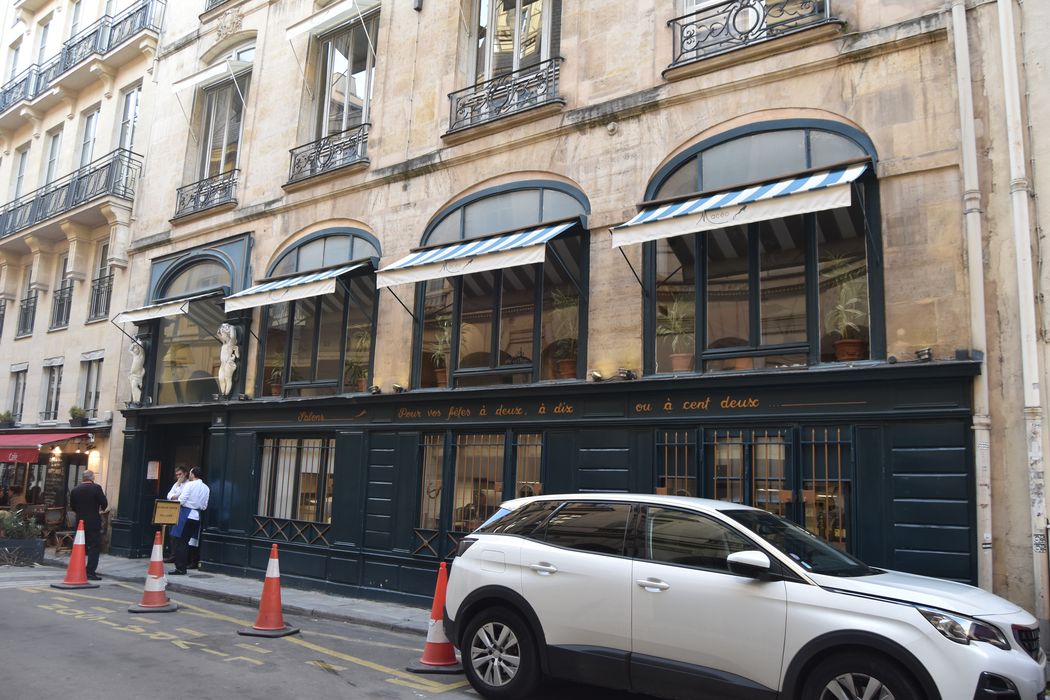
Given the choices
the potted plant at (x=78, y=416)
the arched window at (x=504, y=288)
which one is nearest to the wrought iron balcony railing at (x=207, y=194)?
the potted plant at (x=78, y=416)

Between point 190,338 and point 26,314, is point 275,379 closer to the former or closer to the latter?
point 190,338

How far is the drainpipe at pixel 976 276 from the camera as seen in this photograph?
745 cm

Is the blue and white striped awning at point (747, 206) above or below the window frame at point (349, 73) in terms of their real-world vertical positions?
below

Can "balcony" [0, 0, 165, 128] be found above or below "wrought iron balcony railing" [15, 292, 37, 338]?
above

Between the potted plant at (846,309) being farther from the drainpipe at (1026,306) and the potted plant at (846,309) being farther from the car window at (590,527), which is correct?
the car window at (590,527)

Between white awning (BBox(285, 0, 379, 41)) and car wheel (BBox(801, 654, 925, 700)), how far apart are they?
13429 millimetres

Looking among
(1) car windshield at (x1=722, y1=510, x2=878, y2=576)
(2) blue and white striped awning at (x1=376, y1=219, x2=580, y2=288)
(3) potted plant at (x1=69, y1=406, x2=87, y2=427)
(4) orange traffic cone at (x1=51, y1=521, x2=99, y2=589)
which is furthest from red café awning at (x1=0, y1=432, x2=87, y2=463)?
(1) car windshield at (x1=722, y1=510, x2=878, y2=576)

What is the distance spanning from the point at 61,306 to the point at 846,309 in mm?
20507

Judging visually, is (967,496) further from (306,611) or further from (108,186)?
(108,186)

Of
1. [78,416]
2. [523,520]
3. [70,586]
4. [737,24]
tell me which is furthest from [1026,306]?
[78,416]

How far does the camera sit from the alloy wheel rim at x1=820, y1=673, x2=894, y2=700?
491 cm

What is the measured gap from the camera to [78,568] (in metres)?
12.7

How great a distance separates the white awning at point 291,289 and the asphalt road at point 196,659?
5.06m

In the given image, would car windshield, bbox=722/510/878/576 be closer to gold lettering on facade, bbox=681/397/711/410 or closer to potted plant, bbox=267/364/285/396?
gold lettering on facade, bbox=681/397/711/410
